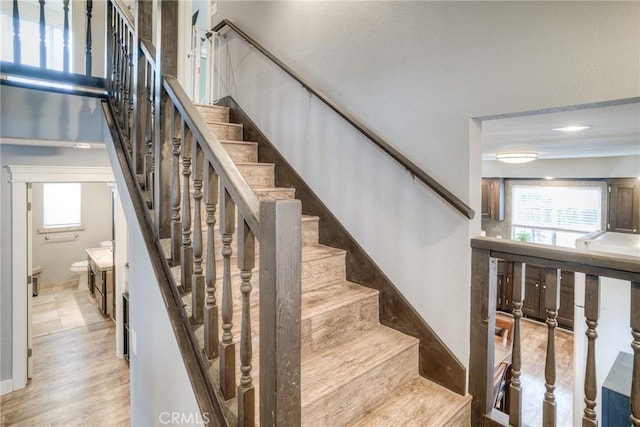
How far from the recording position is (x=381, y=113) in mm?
2016

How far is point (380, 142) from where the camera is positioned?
1919 mm

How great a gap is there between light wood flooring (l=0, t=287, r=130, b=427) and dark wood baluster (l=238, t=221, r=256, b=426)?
2.91m

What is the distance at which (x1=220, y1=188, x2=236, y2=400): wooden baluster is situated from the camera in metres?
1.10

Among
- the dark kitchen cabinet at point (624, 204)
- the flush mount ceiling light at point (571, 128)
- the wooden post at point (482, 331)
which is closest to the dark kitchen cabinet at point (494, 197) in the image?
the dark kitchen cabinet at point (624, 204)

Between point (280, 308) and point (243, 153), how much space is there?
214cm

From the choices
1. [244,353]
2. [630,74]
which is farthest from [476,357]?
[630,74]

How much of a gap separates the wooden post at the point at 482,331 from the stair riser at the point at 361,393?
309 mm

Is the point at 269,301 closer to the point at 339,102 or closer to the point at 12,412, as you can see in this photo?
the point at 339,102

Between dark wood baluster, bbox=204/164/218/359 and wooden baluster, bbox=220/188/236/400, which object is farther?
dark wood baluster, bbox=204/164/218/359

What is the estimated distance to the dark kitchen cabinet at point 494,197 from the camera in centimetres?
675

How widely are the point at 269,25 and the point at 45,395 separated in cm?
433

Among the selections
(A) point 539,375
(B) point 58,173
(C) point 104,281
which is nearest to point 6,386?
(C) point 104,281

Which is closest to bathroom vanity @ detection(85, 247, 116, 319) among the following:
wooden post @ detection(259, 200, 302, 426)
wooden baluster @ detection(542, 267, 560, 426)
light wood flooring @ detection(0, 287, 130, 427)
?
light wood flooring @ detection(0, 287, 130, 427)

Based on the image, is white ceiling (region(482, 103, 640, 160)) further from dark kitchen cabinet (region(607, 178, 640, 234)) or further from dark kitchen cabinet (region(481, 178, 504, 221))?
dark kitchen cabinet (region(481, 178, 504, 221))
